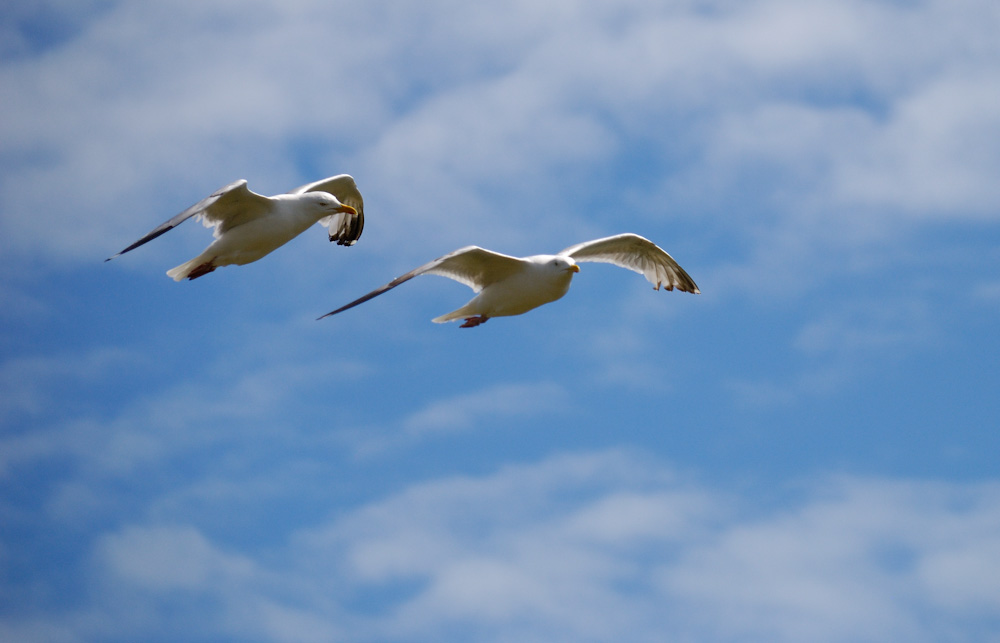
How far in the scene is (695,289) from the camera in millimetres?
17359

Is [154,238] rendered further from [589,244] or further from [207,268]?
[589,244]

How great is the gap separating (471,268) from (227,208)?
10.0ft

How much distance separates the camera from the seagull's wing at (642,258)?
1652cm

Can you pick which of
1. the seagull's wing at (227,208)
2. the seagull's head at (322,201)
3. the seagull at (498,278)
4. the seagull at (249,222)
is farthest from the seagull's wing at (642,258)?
the seagull's wing at (227,208)

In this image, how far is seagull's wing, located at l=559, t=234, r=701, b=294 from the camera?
16516 millimetres

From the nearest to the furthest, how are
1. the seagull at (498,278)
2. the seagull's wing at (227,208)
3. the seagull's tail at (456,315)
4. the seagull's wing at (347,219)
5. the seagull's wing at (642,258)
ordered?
1. the seagull's wing at (227,208)
2. the seagull at (498,278)
3. the seagull's tail at (456,315)
4. the seagull's wing at (642,258)
5. the seagull's wing at (347,219)

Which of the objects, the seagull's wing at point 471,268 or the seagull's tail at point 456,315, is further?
the seagull's tail at point 456,315

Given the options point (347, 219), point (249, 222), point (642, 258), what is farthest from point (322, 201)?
point (642, 258)

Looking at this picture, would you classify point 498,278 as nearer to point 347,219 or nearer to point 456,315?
point 456,315

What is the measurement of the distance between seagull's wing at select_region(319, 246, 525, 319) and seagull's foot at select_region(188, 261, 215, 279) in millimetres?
2588

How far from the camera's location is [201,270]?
49.6 ft

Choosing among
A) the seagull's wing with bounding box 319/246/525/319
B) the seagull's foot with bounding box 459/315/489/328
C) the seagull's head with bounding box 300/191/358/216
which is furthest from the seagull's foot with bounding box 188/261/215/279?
the seagull's foot with bounding box 459/315/489/328

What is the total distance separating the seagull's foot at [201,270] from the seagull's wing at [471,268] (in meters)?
2.59

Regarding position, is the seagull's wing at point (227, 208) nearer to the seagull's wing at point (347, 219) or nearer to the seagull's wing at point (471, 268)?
the seagull's wing at point (471, 268)
